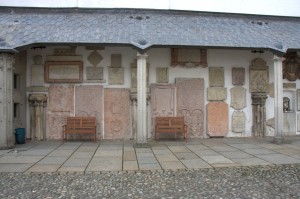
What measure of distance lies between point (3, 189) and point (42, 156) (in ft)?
8.71

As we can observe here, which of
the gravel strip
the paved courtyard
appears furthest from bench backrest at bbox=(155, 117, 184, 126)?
the gravel strip

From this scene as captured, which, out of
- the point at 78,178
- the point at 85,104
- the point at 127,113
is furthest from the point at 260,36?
the point at 78,178

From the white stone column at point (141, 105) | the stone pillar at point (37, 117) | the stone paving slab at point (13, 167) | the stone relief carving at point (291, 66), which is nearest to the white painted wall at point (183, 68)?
the stone relief carving at point (291, 66)

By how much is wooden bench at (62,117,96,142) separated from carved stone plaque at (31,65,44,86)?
184 cm

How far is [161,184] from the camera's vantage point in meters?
5.37

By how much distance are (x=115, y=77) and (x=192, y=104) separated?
9.92ft

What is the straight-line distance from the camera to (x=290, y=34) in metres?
10.6

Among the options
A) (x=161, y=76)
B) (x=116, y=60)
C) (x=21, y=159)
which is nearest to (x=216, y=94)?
(x=161, y=76)

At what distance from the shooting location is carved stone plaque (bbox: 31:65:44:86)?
1051cm

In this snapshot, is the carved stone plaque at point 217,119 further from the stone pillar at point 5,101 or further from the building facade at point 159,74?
the stone pillar at point 5,101

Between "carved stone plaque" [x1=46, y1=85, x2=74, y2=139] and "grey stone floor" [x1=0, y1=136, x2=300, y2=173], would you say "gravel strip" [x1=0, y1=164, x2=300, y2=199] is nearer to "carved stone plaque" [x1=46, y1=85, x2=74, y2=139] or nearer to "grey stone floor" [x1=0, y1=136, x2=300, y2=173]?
"grey stone floor" [x1=0, y1=136, x2=300, y2=173]

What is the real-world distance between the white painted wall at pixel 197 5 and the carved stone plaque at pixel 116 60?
196cm

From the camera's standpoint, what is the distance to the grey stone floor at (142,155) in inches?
259

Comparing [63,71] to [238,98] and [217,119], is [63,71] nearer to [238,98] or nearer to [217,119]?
[217,119]
